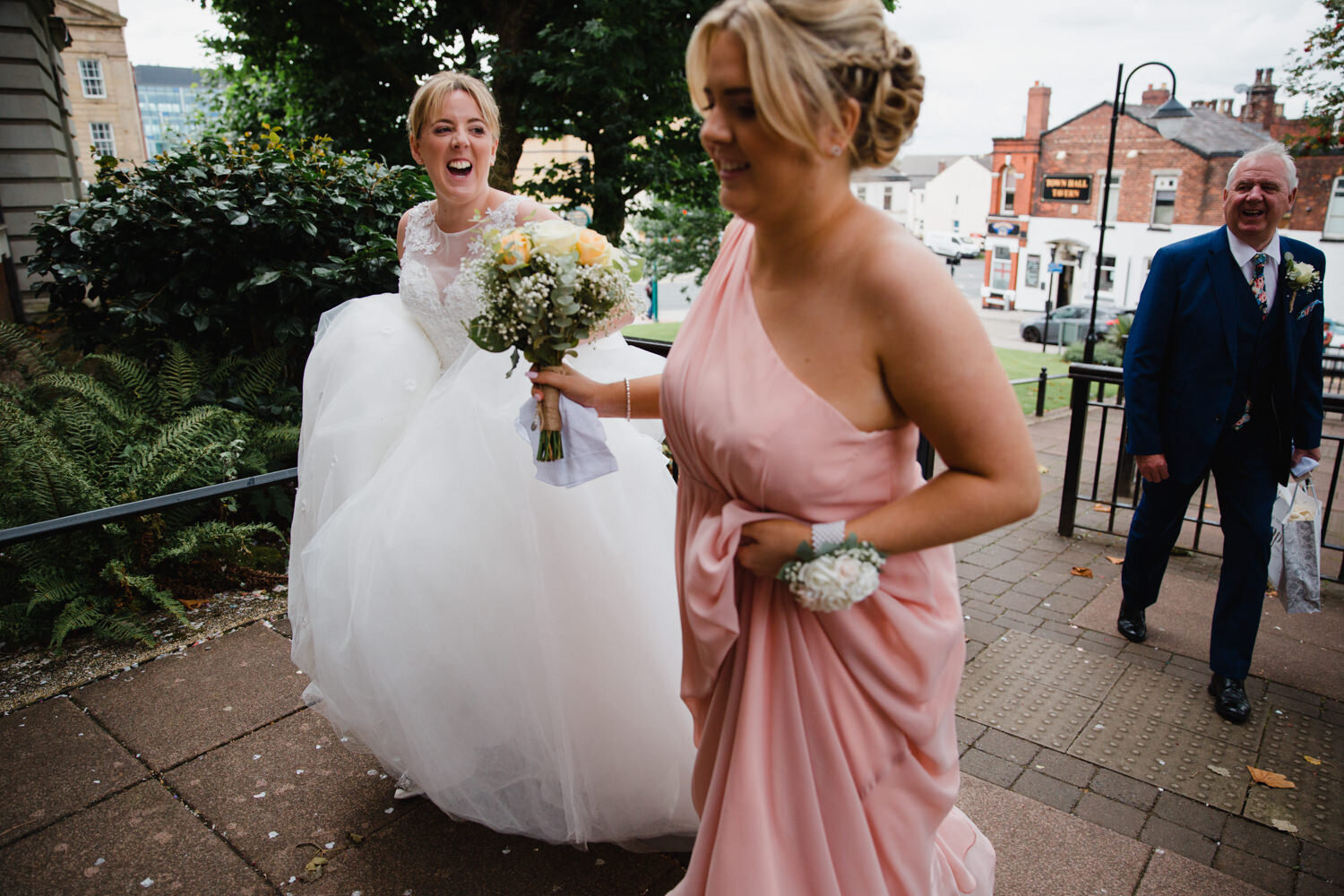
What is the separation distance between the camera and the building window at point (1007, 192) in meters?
47.8

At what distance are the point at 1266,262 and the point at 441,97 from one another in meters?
3.60

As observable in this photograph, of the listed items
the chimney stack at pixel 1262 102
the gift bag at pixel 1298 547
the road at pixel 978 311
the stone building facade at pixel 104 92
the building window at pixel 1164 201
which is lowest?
the road at pixel 978 311

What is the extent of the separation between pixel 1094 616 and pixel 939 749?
357cm

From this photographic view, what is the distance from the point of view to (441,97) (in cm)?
309

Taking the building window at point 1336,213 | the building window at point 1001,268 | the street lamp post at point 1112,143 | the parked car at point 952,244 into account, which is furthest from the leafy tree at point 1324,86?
the parked car at point 952,244

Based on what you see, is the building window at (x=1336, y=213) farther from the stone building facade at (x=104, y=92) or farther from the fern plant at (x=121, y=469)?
the stone building facade at (x=104, y=92)

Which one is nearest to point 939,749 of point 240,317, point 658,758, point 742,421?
point 742,421

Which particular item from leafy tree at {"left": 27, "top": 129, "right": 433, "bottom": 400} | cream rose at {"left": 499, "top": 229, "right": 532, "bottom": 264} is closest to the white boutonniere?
cream rose at {"left": 499, "top": 229, "right": 532, "bottom": 264}

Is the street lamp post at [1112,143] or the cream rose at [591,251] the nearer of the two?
the cream rose at [591,251]

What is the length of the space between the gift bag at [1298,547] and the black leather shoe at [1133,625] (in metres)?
0.66

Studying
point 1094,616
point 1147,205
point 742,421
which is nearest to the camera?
point 742,421

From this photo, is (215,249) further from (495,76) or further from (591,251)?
(495,76)

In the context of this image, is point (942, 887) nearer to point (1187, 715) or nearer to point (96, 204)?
point (1187, 715)

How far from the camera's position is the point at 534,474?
2486 millimetres
